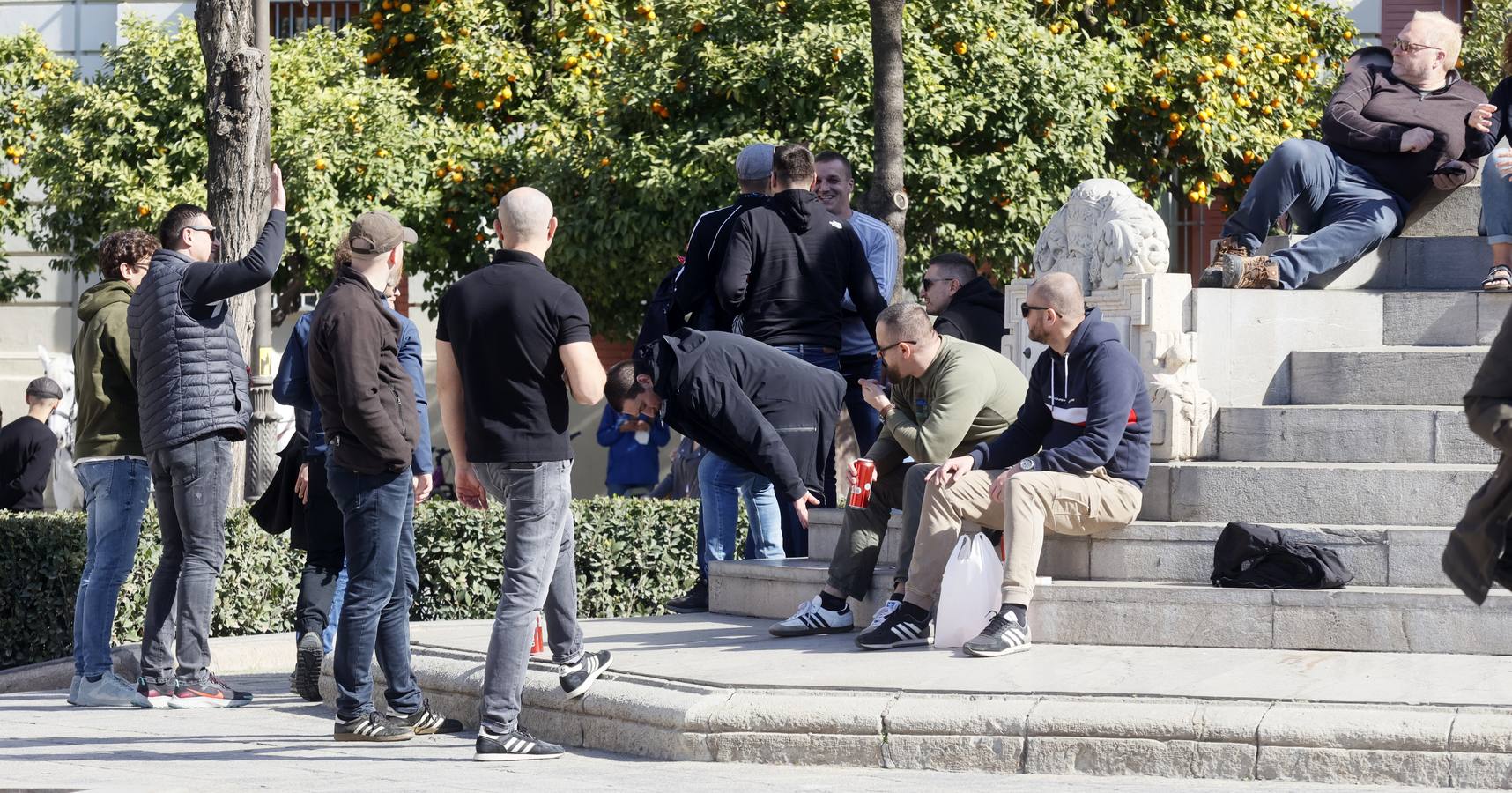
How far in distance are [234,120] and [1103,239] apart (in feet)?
17.1

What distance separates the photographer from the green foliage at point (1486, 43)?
819 inches

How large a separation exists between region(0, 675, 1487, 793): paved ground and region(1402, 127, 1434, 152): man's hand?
4.54 metres

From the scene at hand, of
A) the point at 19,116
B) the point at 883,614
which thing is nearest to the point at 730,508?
the point at 883,614

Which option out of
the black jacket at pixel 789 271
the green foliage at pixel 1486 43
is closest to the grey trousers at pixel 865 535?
the black jacket at pixel 789 271

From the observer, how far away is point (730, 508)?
8.99 m

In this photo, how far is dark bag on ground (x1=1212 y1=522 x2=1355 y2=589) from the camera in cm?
714

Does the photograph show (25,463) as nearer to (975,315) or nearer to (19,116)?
(975,315)

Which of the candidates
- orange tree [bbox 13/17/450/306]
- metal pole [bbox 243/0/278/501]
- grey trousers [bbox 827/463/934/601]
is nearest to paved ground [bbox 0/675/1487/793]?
grey trousers [bbox 827/463/934/601]

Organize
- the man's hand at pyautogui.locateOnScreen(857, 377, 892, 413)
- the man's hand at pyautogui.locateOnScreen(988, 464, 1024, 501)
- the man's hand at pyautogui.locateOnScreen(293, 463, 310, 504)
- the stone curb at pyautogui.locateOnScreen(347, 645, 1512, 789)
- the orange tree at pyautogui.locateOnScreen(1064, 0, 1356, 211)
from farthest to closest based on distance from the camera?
1. the orange tree at pyautogui.locateOnScreen(1064, 0, 1356, 211)
2. the man's hand at pyautogui.locateOnScreen(857, 377, 892, 413)
3. the man's hand at pyautogui.locateOnScreen(293, 463, 310, 504)
4. the man's hand at pyautogui.locateOnScreen(988, 464, 1024, 501)
5. the stone curb at pyautogui.locateOnScreen(347, 645, 1512, 789)

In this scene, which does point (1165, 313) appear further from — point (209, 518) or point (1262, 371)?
point (209, 518)

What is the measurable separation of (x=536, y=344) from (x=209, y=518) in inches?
83.2

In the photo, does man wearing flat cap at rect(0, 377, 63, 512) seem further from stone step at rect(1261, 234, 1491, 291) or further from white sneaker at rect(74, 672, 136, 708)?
stone step at rect(1261, 234, 1491, 291)

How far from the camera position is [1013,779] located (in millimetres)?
5988

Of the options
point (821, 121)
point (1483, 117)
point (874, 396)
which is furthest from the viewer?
point (821, 121)
